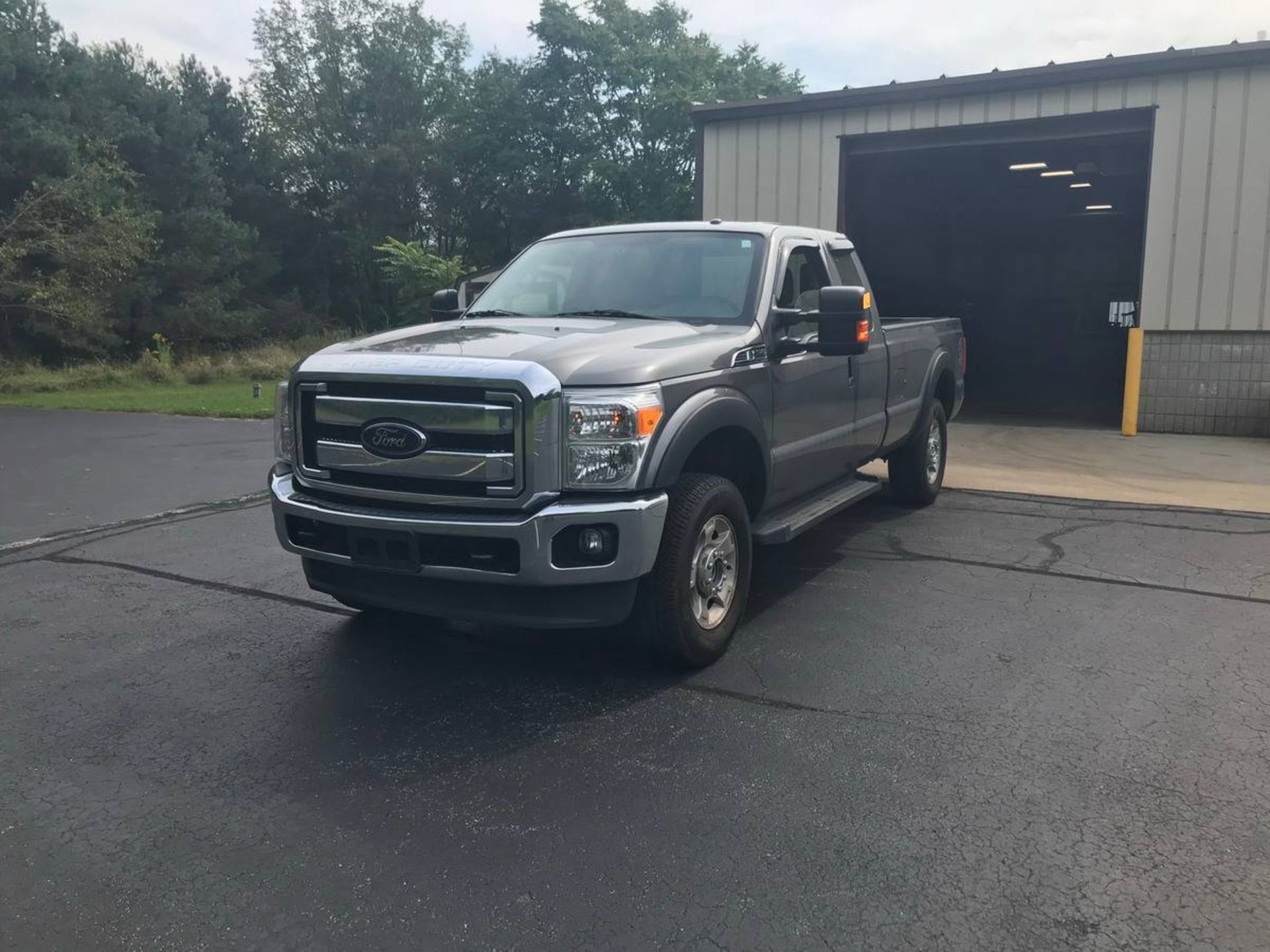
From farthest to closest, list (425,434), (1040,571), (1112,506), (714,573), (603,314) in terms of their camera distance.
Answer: (1112,506) < (1040,571) < (603,314) < (714,573) < (425,434)

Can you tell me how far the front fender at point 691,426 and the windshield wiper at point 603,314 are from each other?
797 mm

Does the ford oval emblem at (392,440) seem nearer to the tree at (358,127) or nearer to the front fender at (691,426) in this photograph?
the front fender at (691,426)

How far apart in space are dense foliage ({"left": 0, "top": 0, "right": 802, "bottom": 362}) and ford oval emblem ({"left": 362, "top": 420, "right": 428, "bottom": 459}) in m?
28.0

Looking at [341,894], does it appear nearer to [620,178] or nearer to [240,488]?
[240,488]

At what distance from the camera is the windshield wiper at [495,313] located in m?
5.85

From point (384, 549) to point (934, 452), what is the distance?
18.4 feet

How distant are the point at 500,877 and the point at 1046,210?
68.6ft

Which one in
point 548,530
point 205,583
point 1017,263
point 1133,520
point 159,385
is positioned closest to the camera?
point 548,530

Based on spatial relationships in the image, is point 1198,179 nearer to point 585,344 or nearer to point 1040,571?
point 1040,571

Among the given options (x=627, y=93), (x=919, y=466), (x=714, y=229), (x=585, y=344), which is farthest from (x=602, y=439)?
(x=627, y=93)

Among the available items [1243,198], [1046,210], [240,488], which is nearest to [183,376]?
[240,488]

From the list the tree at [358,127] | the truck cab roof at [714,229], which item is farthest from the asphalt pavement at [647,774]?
the tree at [358,127]

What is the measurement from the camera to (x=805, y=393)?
19.2 feet

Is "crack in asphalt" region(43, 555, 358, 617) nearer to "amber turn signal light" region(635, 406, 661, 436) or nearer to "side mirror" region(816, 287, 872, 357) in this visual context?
"amber turn signal light" region(635, 406, 661, 436)
